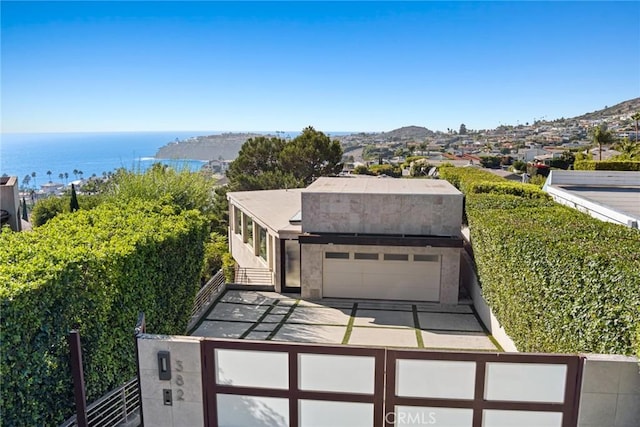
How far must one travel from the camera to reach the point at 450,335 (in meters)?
12.8

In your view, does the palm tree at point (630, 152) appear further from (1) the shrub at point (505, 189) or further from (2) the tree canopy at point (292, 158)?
(1) the shrub at point (505, 189)

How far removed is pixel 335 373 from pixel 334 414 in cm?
67

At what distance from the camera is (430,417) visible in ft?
20.2

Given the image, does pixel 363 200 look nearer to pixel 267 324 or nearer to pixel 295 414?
pixel 267 324

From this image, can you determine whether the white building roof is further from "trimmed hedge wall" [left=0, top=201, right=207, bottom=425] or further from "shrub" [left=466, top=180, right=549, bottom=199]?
"trimmed hedge wall" [left=0, top=201, right=207, bottom=425]

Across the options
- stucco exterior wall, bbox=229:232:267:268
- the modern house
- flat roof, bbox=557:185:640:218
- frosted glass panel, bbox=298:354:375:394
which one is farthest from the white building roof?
stucco exterior wall, bbox=229:232:267:268

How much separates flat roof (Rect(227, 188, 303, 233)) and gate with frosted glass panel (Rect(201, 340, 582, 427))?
31.7 feet

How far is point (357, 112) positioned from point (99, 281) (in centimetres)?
7866

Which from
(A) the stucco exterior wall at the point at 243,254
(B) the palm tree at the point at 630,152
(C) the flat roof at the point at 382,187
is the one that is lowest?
(A) the stucco exterior wall at the point at 243,254

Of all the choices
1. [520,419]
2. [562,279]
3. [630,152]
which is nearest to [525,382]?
[520,419]

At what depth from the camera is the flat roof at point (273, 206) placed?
56.6ft

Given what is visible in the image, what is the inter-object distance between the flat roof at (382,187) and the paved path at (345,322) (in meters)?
4.00

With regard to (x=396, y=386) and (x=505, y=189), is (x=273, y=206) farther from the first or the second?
(x=396, y=386)

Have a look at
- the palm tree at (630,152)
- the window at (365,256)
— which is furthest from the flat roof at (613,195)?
the palm tree at (630,152)
